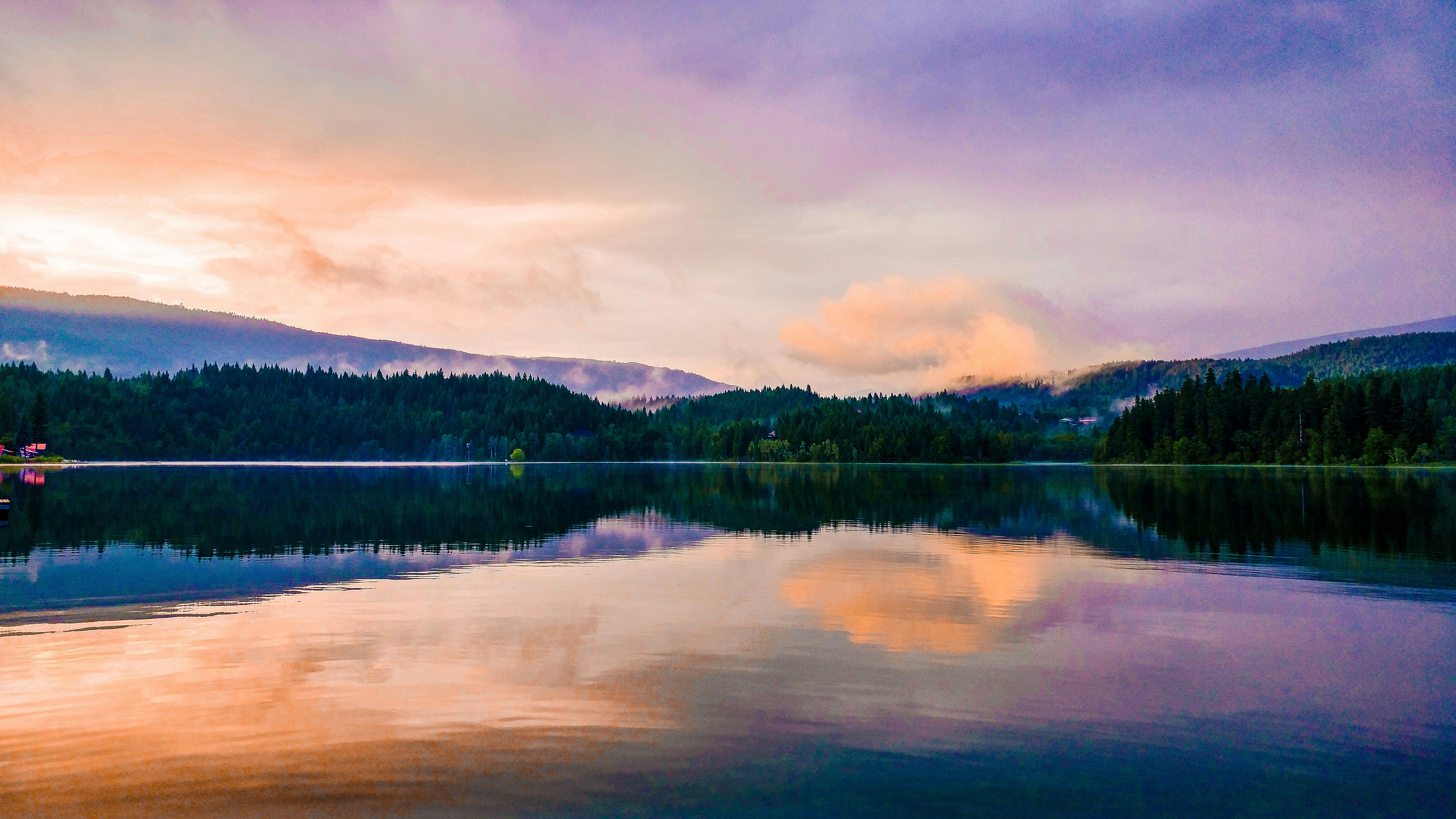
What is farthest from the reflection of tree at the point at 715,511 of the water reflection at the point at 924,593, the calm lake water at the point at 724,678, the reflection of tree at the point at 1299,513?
the water reflection at the point at 924,593

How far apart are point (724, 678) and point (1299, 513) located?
57505 mm

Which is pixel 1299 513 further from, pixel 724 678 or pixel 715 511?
pixel 724 678

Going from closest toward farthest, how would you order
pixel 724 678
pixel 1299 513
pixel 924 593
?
1. pixel 724 678
2. pixel 924 593
3. pixel 1299 513

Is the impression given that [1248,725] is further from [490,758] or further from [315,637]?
[315,637]

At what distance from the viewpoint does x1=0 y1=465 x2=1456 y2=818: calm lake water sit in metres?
12.3

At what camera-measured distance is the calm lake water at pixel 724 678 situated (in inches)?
484

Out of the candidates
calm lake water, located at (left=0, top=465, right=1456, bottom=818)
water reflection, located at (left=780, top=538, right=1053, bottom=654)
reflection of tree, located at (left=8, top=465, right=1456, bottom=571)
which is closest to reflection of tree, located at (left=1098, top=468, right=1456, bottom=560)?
reflection of tree, located at (left=8, top=465, right=1456, bottom=571)

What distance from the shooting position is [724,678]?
1762 centimetres

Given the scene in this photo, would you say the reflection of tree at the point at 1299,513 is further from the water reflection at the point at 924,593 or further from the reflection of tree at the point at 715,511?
the water reflection at the point at 924,593

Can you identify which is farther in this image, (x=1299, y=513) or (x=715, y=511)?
(x=715, y=511)

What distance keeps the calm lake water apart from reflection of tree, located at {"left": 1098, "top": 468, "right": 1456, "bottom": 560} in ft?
4.97

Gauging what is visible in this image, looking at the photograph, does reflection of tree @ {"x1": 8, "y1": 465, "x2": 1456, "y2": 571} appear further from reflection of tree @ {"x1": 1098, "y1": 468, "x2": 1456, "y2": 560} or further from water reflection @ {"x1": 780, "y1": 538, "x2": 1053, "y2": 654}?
water reflection @ {"x1": 780, "y1": 538, "x2": 1053, "y2": 654}

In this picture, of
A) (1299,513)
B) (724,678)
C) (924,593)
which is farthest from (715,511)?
(724,678)

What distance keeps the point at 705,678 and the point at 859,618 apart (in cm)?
715
